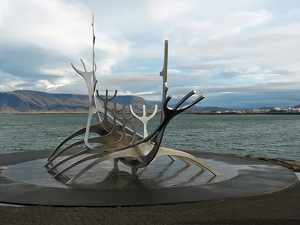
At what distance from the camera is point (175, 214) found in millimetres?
7367

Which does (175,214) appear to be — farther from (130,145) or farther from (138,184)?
(130,145)

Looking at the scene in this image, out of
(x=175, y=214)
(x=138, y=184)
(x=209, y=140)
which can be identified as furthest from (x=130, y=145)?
(x=209, y=140)

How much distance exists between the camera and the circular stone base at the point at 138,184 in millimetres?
8703

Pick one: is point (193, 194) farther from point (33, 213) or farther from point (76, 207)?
point (33, 213)

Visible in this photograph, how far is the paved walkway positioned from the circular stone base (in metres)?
0.54

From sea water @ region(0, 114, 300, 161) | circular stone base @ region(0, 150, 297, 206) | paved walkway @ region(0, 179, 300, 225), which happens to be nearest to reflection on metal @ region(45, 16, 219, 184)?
circular stone base @ region(0, 150, 297, 206)

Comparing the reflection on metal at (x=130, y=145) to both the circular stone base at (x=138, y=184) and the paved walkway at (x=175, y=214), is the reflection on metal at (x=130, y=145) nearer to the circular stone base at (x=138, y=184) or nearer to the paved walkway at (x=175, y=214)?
the circular stone base at (x=138, y=184)

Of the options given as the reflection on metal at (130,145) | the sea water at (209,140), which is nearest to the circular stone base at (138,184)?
the reflection on metal at (130,145)

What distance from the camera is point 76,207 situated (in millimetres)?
8008

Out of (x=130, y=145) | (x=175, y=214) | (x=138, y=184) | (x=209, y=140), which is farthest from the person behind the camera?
(x=209, y=140)

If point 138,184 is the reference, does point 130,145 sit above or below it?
above

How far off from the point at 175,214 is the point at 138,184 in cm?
343

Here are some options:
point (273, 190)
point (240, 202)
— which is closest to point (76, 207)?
point (240, 202)

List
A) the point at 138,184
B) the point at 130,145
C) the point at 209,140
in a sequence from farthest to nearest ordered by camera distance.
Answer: the point at 209,140 < the point at 130,145 < the point at 138,184
